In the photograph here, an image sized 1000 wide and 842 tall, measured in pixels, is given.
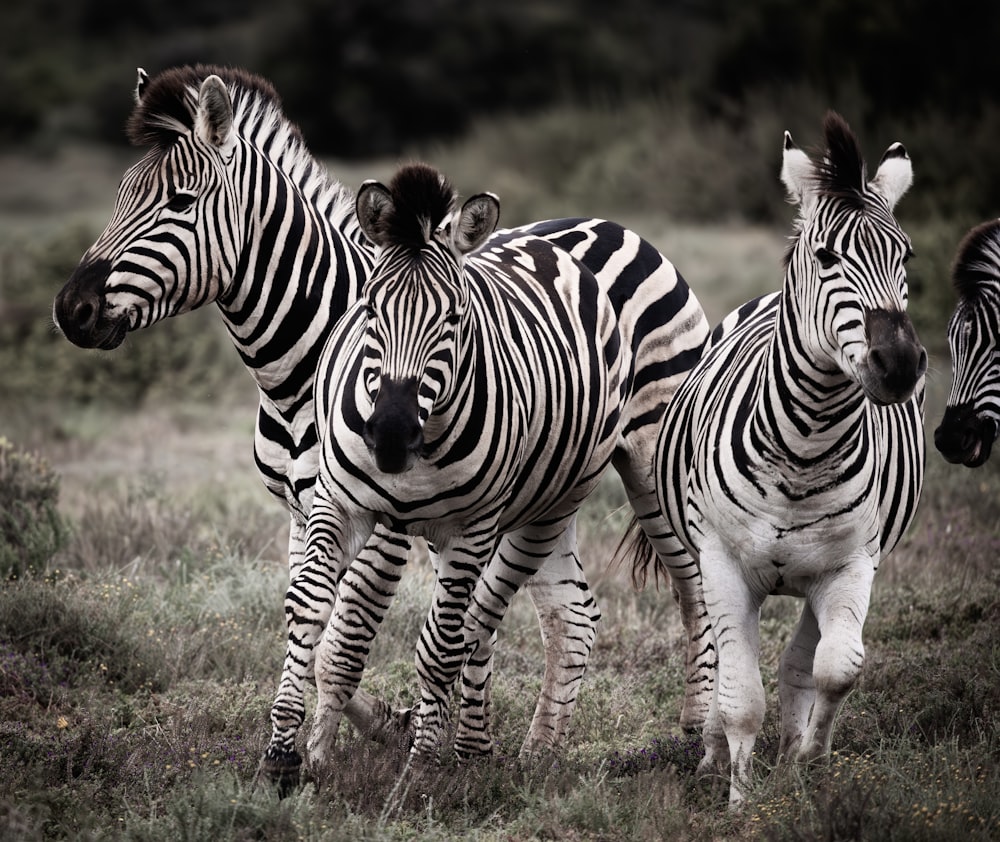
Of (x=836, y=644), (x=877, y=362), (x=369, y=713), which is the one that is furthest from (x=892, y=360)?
(x=369, y=713)

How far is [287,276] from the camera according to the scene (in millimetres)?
5594

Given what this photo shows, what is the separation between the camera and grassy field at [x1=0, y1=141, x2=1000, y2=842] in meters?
4.36

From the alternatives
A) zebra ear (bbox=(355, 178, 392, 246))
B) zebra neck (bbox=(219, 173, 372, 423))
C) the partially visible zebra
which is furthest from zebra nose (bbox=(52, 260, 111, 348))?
zebra ear (bbox=(355, 178, 392, 246))

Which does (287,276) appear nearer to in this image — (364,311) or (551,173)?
(364,311)

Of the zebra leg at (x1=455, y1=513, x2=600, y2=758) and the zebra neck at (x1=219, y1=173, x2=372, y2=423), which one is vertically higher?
the zebra neck at (x1=219, y1=173, x2=372, y2=423)

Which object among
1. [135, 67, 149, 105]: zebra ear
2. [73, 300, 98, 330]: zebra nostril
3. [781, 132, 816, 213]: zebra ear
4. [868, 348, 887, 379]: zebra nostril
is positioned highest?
[135, 67, 149, 105]: zebra ear

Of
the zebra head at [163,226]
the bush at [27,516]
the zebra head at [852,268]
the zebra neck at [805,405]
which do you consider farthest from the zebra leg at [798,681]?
the bush at [27,516]

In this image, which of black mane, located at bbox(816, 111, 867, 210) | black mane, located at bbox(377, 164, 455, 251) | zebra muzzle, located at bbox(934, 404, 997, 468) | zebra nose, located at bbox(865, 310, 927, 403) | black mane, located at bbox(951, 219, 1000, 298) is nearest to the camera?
zebra nose, located at bbox(865, 310, 927, 403)

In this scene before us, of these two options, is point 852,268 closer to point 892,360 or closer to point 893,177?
point 892,360

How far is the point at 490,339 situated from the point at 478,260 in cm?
77

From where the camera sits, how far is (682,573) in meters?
6.21

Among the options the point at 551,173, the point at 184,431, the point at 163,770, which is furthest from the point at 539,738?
the point at 551,173

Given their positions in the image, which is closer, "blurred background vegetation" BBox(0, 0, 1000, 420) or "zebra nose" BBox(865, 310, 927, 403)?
"zebra nose" BBox(865, 310, 927, 403)

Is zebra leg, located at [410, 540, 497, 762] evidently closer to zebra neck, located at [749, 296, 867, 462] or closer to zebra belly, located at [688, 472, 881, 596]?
zebra belly, located at [688, 472, 881, 596]
